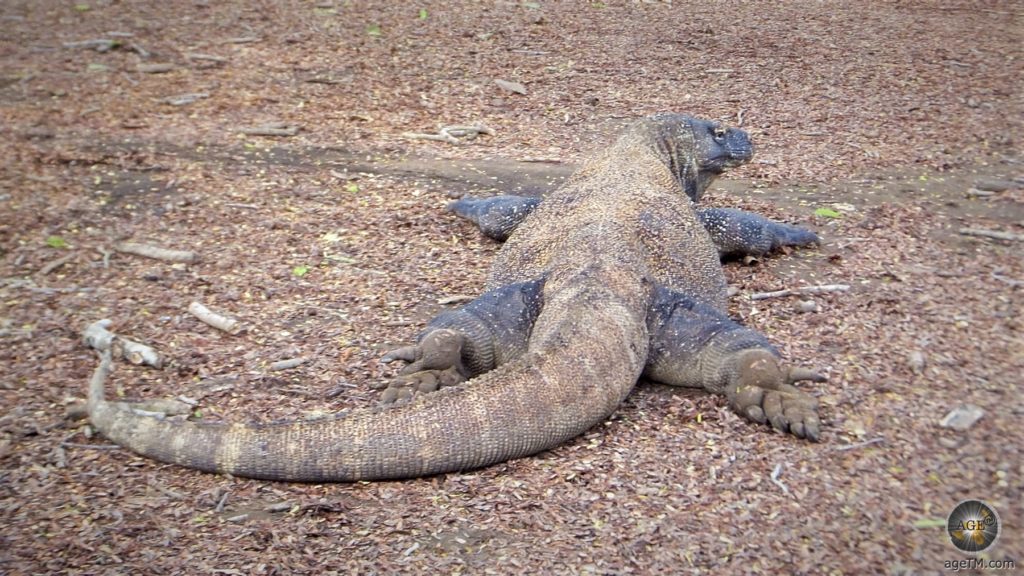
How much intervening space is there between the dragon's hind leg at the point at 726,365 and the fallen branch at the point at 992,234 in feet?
6.55

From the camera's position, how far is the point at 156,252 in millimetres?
5160

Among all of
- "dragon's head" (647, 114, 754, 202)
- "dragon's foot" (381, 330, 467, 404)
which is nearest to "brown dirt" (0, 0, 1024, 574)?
"dragon's foot" (381, 330, 467, 404)

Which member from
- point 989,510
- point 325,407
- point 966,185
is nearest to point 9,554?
point 325,407

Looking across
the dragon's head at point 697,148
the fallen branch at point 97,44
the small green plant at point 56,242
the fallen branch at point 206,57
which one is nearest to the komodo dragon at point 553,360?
the dragon's head at point 697,148

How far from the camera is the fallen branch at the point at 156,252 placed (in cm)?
512

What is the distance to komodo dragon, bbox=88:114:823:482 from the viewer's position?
10.3 ft

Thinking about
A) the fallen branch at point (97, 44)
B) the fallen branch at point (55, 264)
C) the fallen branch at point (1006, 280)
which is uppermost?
the fallen branch at point (1006, 280)

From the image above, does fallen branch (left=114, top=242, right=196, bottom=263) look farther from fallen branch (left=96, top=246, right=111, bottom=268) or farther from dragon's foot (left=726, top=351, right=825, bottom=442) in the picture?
dragon's foot (left=726, top=351, right=825, bottom=442)

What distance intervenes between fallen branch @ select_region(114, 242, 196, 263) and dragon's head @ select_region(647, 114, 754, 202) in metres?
2.69

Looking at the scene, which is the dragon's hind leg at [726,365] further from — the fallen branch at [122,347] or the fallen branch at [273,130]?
the fallen branch at [273,130]

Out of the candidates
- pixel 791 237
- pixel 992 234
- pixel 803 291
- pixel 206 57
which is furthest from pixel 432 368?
pixel 206 57

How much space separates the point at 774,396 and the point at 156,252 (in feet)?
10.9

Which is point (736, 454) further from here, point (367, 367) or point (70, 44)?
point (70, 44)

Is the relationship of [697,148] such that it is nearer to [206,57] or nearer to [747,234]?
[747,234]
